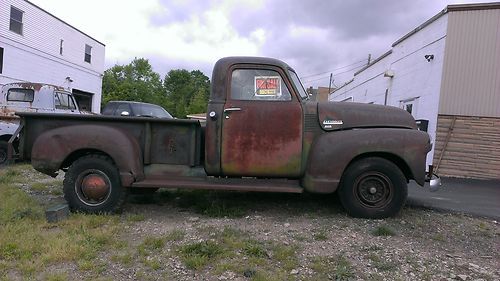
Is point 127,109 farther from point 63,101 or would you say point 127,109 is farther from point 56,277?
point 56,277

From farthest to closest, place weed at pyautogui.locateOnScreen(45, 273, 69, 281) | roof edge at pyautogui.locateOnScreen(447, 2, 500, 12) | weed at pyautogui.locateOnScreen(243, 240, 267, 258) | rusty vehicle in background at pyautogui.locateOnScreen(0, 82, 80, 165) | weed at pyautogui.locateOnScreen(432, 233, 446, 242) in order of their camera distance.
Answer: rusty vehicle in background at pyautogui.locateOnScreen(0, 82, 80, 165) → roof edge at pyautogui.locateOnScreen(447, 2, 500, 12) → weed at pyautogui.locateOnScreen(432, 233, 446, 242) → weed at pyautogui.locateOnScreen(243, 240, 267, 258) → weed at pyautogui.locateOnScreen(45, 273, 69, 281)

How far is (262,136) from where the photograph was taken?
5465mm

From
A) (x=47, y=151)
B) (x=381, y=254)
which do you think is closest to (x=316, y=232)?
(x=381, y=254)

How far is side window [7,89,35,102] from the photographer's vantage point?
38.7 feet

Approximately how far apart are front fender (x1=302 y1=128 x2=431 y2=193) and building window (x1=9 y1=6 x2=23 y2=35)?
1884 centimetres

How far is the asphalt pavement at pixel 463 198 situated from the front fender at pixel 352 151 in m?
1.49

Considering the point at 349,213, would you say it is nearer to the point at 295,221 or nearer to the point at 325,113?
the point at 295,221

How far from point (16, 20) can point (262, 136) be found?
1879 cm

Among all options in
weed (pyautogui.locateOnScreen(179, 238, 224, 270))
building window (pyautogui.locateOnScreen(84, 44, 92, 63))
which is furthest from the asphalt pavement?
building window (pyautogui.locateOnScreen(84, 44, 92, 63))

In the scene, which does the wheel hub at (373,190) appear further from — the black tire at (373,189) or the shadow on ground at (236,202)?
the shadow on ground at (236,202)

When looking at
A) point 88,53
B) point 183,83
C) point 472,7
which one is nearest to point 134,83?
point 183,83

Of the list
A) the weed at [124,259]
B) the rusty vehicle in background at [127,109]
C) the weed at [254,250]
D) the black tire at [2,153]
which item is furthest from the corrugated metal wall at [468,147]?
the black tire at [2,153]

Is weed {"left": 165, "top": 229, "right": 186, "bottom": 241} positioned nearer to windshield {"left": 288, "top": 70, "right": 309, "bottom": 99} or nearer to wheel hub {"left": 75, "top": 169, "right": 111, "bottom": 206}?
wheel hub {"left": 75, "top": 169, "right": 111, "bottom": 206}

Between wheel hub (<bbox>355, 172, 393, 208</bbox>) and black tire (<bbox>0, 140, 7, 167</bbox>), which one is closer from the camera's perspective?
wheel hub (<bbox>355, 172, 393, 208</bbox>)
